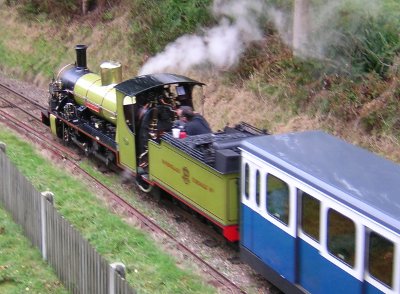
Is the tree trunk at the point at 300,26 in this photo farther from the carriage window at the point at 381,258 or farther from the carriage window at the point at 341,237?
the carriage window at the point at 381,258

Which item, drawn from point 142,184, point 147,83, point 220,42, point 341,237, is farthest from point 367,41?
point 341,237

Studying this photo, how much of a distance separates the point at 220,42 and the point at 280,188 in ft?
37.1

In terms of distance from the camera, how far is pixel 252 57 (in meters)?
18.8

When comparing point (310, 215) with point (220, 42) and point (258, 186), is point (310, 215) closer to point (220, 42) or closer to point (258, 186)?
point (258, 186)

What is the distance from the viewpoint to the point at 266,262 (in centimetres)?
973

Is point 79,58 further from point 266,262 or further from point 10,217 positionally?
point 266,262

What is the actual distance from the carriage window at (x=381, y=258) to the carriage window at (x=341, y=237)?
30 cm

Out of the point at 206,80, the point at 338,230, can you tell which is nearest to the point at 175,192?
the point at 338,230

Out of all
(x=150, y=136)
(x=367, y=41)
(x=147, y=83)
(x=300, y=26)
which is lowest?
(x=150, y=136)

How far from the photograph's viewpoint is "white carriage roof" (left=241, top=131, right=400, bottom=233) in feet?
25.7

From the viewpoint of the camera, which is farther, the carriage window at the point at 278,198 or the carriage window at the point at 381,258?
the carriage window at the point at 278,198

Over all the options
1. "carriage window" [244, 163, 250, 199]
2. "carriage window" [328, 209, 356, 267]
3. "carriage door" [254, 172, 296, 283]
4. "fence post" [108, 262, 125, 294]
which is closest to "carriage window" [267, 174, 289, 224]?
"carriage door" [254, 172, 296, 283]

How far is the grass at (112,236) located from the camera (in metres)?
10.1

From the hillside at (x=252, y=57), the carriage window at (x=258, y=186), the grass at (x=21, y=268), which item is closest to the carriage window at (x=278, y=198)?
the carriage window at (x=258, y=186)
